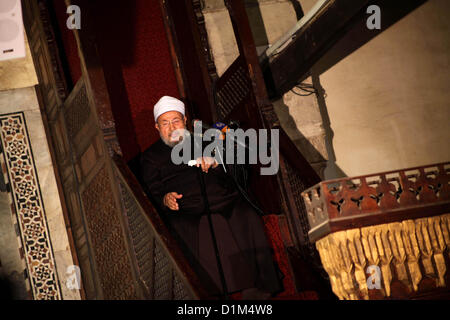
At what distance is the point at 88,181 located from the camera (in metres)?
4.91

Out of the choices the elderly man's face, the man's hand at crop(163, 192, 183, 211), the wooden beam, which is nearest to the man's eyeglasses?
the elderly man's face

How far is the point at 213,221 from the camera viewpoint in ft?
15.5

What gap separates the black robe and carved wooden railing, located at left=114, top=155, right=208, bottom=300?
0.40 meters

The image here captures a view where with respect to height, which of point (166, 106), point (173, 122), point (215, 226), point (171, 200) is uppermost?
point (166, 106)

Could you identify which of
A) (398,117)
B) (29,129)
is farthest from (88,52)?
(398,117)

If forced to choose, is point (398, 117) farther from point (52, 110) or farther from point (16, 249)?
point (16, 249)

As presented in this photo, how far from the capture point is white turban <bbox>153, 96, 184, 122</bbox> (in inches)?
205

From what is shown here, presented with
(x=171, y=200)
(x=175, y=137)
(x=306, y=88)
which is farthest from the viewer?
(x=306, y=88)

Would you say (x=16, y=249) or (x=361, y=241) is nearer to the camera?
(x=361, y=241)

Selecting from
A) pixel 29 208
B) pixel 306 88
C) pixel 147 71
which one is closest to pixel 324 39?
pixel 306 88

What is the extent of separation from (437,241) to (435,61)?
3.06m

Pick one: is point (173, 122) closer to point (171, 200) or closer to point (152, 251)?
point (171, 200)

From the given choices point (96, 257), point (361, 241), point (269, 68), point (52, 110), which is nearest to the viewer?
point (361, 241)

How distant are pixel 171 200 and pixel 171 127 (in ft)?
2.31
